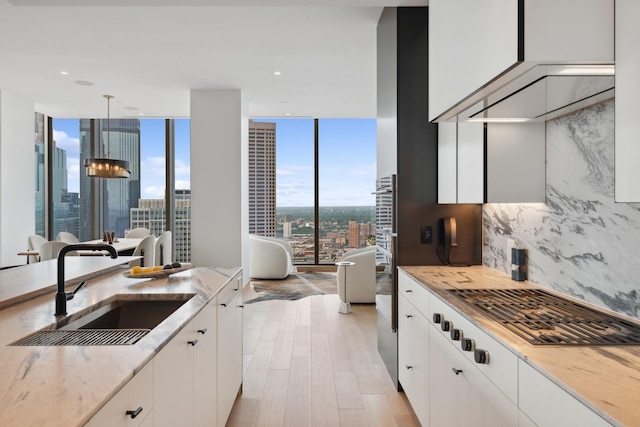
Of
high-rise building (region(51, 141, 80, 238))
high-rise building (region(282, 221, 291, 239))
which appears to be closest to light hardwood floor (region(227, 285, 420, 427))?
high-rise building (region(282, 221, 291, 239))

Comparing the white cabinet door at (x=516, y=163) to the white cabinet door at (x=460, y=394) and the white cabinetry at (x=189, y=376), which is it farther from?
the white cabinetry at (x=189, y=376)

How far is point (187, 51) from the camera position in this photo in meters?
4.50

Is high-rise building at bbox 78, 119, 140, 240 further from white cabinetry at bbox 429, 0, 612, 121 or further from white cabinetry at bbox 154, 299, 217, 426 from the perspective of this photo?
white cabinetry at bbox 429, 0, 612, 121

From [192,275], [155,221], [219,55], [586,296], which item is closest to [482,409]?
[586,296]

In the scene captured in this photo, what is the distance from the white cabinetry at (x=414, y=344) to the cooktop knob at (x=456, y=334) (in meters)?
0.47

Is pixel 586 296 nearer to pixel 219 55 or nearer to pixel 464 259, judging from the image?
pixel 464 259

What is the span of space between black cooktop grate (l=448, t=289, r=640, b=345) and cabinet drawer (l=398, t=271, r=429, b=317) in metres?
0.22

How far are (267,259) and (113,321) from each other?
16.9ft

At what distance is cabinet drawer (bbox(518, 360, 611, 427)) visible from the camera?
2.96 feet

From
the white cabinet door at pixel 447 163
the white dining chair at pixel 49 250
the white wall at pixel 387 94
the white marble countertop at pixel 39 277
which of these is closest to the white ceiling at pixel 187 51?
the white wall at pixel 387 94

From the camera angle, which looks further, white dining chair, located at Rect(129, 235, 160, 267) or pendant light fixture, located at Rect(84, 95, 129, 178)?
pendant light fixture, located at Rect(84, 95, 129, 178)

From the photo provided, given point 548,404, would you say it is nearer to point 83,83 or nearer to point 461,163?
point 461,163

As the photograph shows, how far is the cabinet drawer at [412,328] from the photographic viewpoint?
222 centimetres

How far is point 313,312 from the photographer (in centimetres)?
510
